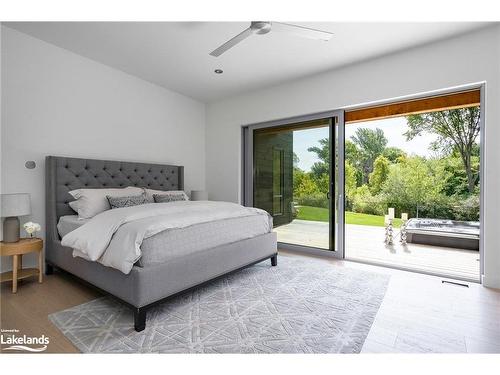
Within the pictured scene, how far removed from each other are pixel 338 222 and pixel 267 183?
1.38 metres

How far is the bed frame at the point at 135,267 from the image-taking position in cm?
184

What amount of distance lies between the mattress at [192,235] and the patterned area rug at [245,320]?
1.49 feet

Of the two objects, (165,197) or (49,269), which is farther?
(165,197)

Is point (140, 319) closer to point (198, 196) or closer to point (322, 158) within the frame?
point (198, 196)

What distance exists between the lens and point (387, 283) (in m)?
2.69

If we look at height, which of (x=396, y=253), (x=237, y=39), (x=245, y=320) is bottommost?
(x=396, y=253)

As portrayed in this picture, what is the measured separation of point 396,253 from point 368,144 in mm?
3171

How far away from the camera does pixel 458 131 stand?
182 inches

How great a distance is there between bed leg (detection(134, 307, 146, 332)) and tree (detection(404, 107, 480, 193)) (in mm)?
5408

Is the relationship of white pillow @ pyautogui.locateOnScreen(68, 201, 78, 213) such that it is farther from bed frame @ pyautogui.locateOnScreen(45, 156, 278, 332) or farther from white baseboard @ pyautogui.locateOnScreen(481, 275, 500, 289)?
white baseboard @ pyautogui.locateOnScreen(481, 275, 500, 289)

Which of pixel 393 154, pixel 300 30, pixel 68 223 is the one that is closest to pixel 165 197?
pixel 68 223

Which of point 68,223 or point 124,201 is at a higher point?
point 124,201

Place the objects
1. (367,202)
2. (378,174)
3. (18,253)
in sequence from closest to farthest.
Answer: (18,253)
(378,174)
(367,202)

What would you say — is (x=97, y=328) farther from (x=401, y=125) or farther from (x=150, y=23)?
(x=401, y=125)
